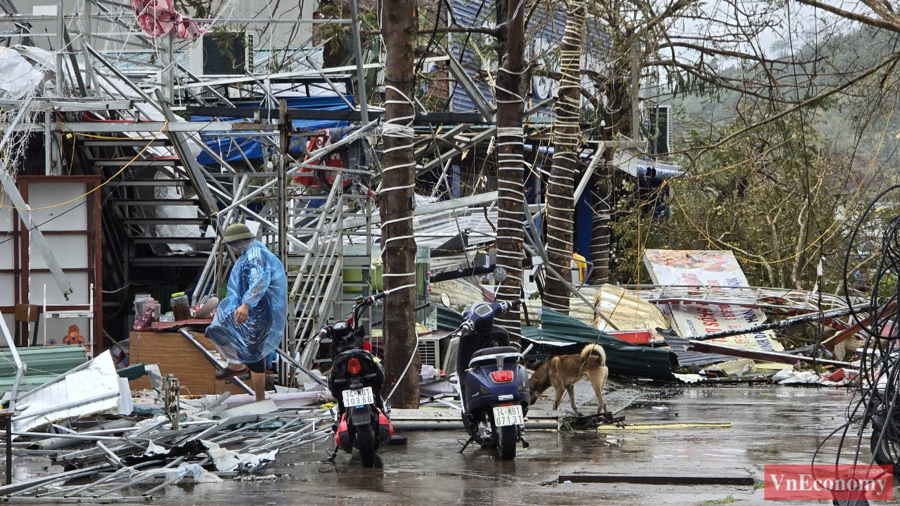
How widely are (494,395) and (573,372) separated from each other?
2.62 m

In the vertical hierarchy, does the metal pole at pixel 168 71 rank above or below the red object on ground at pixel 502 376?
above

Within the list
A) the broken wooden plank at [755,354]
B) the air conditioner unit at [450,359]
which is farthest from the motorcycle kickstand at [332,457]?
the broken wooden plank at [755,354]

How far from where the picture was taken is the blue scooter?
27.0 feet

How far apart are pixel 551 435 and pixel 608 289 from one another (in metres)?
8.35

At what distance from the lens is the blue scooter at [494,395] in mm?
8242

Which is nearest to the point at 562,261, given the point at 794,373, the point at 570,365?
the point at 794,373

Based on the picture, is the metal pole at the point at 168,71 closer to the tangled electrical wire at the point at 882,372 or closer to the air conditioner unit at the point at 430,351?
the air conditioner unit at the point at 430,351

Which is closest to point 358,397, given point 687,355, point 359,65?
point 359,65

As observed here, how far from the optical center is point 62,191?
44.6 ft

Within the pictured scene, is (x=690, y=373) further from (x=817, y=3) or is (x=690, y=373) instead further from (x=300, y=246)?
(x=817, y=3)

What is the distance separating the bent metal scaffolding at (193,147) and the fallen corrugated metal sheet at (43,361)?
1.64 metres

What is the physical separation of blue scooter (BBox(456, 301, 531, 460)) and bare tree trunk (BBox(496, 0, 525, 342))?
12.5 feet

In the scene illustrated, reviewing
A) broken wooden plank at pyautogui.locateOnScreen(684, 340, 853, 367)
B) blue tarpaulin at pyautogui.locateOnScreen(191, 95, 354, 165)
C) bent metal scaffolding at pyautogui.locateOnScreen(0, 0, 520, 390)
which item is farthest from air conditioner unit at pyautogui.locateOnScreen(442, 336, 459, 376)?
broken wooden plank at pyautogui.locateOnScreen(684, 340, 853, 367)

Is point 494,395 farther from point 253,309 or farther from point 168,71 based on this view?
point 168,71
